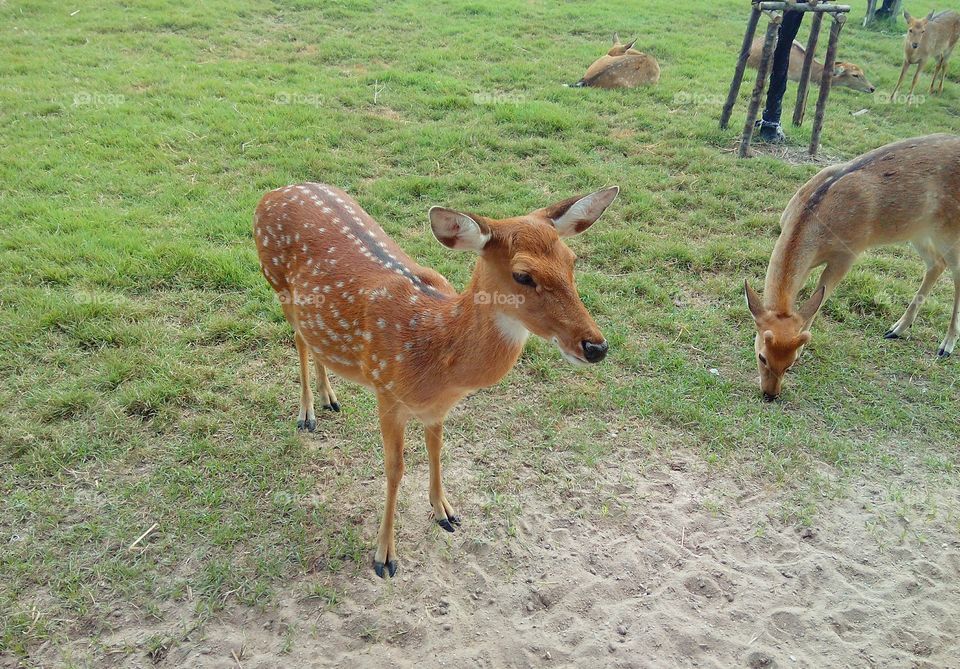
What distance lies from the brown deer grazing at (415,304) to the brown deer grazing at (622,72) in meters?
7.08

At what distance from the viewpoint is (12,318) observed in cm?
450

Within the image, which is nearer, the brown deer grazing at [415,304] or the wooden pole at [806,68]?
the brown deer grazing at [415,304]

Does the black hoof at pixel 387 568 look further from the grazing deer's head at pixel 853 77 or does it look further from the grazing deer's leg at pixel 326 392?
the grazing deer's head at pixel 853 77

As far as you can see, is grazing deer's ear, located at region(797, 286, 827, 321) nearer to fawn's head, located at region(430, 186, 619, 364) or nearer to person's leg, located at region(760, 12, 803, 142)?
fawn's head, located at region(430, 186, 619, 364)

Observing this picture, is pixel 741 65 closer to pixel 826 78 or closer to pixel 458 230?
pixel 826 78

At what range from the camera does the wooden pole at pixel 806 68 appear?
308 inches

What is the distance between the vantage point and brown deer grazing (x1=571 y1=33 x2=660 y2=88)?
31.6ft

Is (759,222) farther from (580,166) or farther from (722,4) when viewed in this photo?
(722,4)

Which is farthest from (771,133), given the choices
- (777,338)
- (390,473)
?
(390,473)

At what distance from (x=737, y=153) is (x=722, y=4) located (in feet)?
32.3

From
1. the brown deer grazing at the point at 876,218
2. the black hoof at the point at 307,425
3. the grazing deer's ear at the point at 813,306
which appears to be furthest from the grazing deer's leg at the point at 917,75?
the black hoof at the point at 307,425

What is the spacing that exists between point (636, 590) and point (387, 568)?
1278 millimetres

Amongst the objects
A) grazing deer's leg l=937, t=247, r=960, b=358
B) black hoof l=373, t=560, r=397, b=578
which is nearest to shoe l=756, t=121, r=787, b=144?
grazing deer's leg l=937, t=247, r=960, b=358

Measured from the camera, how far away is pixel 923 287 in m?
5.17
